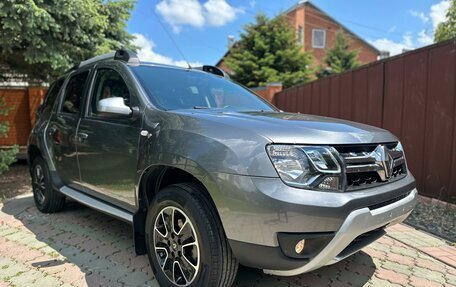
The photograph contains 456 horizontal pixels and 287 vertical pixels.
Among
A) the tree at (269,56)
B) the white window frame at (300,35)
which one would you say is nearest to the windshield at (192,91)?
the tree at (269,56)

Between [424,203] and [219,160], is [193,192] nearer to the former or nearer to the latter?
[219,160]

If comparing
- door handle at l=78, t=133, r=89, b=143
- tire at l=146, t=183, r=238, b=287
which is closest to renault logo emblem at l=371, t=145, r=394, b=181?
tire at l=146, t=183, r=238, b=287

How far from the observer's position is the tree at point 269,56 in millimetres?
19094

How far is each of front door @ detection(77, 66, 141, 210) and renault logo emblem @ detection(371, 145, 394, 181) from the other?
1761 millimetres

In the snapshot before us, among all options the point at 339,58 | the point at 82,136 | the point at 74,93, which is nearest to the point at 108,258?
the point at 82,136

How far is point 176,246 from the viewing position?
102 inches

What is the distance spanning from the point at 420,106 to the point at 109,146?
14.4ft

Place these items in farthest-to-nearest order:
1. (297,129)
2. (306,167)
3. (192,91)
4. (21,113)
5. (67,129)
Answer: (21,113) → (67,129) → (192,91) → (297,129) → (306,167)

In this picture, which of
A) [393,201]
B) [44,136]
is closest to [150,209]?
[393,201]

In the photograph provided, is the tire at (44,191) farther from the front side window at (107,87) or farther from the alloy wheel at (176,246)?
the alloy wheel at (176,246)

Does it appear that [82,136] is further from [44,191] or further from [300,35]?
[300,35]

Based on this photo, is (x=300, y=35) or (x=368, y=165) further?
(x=300, y=35)

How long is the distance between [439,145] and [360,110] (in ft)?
5.76

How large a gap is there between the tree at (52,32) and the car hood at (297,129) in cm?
333
